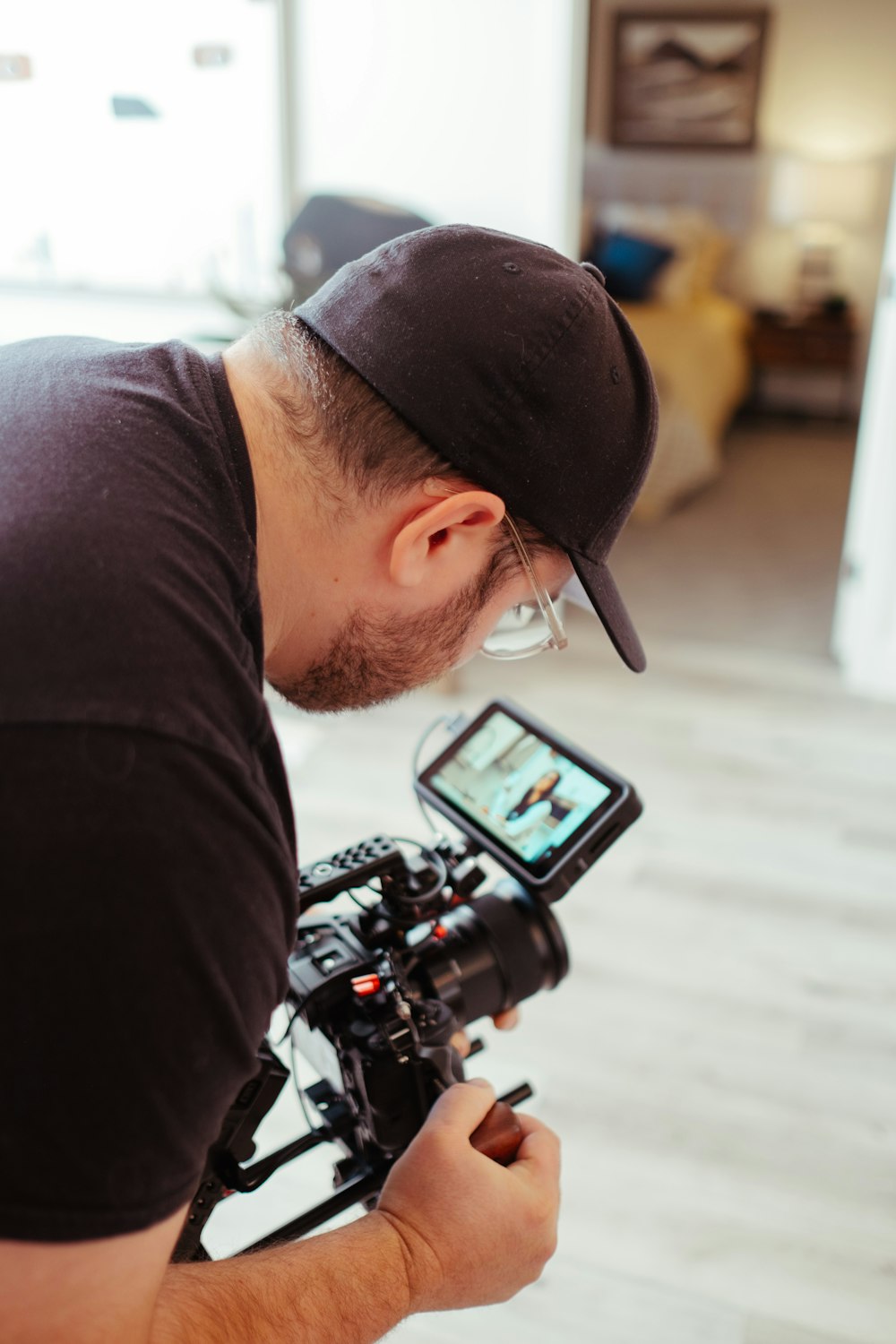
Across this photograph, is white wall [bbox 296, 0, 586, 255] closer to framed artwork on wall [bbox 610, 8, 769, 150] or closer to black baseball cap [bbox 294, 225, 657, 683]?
black baseball cap [bbox 294, 225, 657, 683]

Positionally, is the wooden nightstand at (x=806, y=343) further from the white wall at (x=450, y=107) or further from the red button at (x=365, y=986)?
the red button at (x=365, y=986)

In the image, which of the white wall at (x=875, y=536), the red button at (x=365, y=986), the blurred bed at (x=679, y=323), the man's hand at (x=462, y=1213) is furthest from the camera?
the blurred bed at (x=679, y=323)

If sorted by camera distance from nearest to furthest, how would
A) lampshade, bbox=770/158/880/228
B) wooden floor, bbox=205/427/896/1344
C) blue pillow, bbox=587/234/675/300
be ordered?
wooden floor, bbox=205/427/896/1344 → blue pillow, bbox=587/234/675/300 → lampshade, bbox=770/158/880/228

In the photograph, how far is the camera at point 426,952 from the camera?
865mm

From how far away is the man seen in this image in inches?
20.7

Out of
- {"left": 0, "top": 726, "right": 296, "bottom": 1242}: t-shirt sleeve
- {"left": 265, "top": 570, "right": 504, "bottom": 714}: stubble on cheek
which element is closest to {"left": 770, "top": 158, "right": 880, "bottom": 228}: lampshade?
{"left": 265, "top": 570, "right": 504, "bottom": 714}: stubble on cheek

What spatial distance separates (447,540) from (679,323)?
4.51m

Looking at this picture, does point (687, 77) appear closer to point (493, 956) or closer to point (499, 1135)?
point (493, 956)

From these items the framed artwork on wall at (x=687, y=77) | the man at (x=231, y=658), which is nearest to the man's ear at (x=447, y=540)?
the man at (x=231, y=658)

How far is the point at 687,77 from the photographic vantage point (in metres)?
5.71

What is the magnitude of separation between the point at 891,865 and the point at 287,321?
1.83m

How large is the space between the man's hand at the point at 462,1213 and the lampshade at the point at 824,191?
575cm

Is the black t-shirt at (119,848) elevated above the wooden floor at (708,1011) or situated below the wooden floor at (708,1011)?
above

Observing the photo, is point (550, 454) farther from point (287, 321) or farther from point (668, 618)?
point (668, 618)
